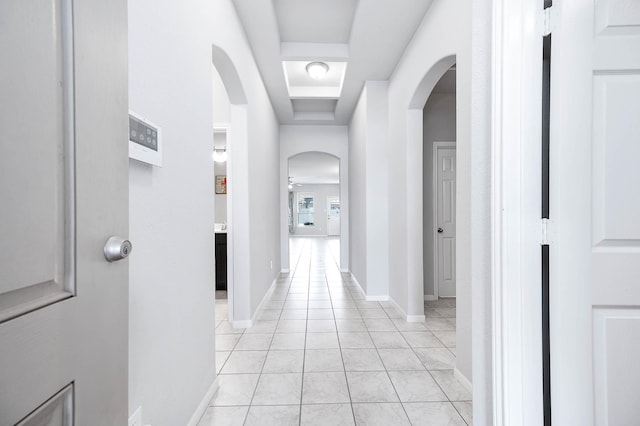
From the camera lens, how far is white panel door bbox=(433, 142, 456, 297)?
3814 mm

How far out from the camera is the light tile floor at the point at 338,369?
64.5 inches

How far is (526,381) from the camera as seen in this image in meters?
0.98

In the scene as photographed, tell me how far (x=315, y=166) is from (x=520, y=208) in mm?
9509

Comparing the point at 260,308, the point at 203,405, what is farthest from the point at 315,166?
the point at 203,405

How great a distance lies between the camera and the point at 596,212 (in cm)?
96

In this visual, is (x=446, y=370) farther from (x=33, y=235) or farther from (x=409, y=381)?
(x=33, y=235)

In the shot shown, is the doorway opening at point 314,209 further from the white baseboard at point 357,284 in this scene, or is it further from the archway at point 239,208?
the archway at point 239,208

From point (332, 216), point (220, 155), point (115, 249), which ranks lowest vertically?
point (332, 216)

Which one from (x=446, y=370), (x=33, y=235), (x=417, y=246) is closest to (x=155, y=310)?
(x=33, y=235)

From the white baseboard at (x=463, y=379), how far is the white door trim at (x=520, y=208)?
0.93 m

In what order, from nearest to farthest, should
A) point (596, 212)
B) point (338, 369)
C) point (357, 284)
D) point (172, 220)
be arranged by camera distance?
point (596, 212) < point (172, 220) < point (338, 369) < point (357, 284)

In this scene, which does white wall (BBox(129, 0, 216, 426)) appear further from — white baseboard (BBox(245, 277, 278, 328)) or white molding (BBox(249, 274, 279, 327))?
white molding (BBox(249, 274, 279, 327))

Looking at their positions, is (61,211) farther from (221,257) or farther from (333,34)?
(221,257)

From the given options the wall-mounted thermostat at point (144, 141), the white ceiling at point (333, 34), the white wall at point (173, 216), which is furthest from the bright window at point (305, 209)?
the wall-mounted thermostat at point (144, 141)
